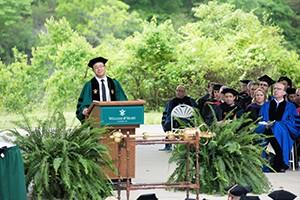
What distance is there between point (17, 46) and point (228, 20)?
768 cm

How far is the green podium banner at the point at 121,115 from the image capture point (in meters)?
8.29

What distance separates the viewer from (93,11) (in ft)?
86.3

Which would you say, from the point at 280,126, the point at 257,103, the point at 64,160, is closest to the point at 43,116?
the point at 257,103

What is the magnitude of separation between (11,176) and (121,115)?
2.39 metres

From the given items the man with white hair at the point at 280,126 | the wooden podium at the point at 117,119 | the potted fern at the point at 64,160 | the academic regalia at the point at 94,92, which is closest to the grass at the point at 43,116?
the man with white hair at the point at 280,126

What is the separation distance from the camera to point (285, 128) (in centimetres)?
1092

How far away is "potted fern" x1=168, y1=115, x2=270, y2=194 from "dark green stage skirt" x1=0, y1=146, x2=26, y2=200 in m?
2.72

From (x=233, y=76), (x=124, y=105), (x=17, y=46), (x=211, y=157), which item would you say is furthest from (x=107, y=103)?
(x=17, y=46)

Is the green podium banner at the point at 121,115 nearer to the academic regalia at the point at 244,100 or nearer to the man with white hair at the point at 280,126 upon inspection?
the man with white hair at the point at 280,126

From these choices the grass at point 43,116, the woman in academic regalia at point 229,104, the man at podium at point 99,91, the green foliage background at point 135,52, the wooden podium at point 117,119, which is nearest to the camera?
the wooden podium at point 117,119

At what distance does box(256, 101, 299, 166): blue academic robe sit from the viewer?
1088 cm

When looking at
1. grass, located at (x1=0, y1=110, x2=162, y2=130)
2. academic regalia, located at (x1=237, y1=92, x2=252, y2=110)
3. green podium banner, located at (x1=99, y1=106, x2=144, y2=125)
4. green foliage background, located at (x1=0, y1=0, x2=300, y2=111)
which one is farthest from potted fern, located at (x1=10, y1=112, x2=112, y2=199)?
green foliage background, located at (x1=0, y1=0, x2=300, y2=111)

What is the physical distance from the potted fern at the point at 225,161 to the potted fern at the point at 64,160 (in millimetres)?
1217

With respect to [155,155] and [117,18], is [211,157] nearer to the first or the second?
[155,155]
